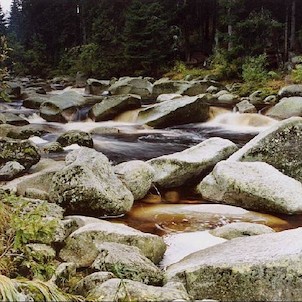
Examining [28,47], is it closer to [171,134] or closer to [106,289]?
[171,134]

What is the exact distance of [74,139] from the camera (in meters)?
11.2

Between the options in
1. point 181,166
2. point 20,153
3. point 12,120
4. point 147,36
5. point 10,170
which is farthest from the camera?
point 147,36

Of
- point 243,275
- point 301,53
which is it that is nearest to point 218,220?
point 243,275

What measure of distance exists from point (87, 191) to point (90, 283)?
266 centimetres

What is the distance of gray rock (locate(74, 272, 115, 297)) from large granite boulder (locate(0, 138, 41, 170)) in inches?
206

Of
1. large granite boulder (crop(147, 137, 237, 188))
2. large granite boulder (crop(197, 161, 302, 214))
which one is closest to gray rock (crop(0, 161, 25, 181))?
large granite boulder (crop(147, 137, 237, 188))

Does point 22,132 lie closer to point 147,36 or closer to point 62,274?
point 62,274

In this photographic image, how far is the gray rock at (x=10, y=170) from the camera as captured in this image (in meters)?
7.50

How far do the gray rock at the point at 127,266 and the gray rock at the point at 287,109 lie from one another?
42.3ft

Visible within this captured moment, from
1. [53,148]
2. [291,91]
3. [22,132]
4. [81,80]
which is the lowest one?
[53,148]

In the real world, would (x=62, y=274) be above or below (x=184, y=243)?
above

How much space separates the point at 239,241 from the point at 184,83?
1947 cm

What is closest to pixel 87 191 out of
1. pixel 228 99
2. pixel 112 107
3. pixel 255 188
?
pixel 255 188

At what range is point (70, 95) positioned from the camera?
18844 mm
